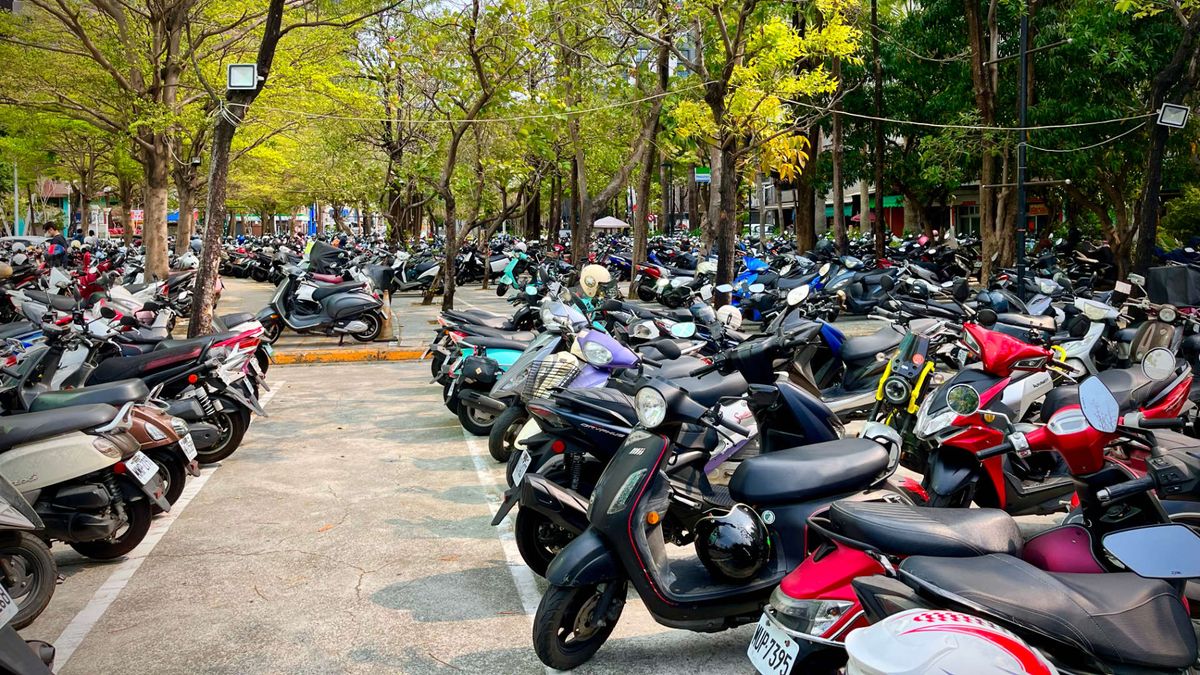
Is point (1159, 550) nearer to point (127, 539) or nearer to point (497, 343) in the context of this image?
point (127, 539)

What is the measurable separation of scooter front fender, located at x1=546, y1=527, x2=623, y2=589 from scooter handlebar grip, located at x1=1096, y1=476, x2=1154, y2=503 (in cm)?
175

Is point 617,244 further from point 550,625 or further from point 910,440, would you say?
point 550,625

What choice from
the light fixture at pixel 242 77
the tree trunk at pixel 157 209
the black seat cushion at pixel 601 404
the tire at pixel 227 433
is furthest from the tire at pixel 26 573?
the tree trunk at pixel 157 209

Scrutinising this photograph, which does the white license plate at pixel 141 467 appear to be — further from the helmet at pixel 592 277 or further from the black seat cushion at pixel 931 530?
the helmet at pixel 592 277

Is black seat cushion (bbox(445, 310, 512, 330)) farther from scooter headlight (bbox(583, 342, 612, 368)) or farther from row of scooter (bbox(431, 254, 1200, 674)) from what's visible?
scooter headlight (bbox(583, 342, 612, 368))

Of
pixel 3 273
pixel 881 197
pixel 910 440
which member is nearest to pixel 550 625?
pixel 910 440

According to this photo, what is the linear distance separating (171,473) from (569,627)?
326cm

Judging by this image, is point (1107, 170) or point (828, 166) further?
point (828, 166)

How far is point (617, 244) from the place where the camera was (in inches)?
1229

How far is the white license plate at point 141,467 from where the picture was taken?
5.00 metres

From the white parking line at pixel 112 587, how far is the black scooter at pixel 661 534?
2.14 metres

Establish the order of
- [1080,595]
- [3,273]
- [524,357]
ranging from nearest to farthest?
[1080,595] → [524,357] → [3,273]

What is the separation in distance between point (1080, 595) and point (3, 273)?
14509 millimetres

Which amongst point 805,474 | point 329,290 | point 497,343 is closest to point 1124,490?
point 805,474
